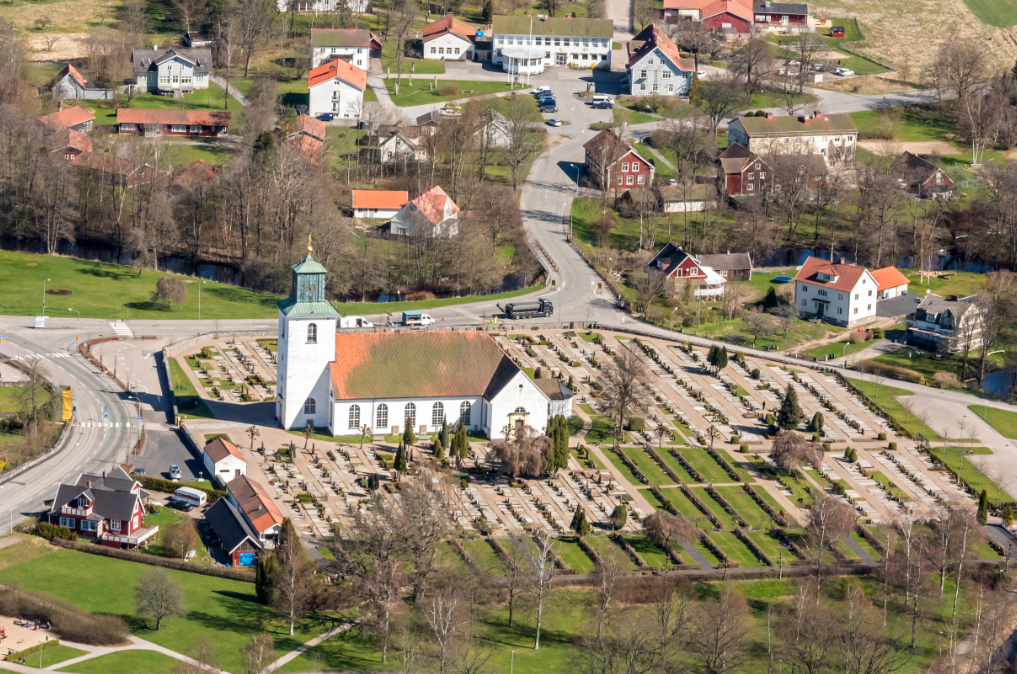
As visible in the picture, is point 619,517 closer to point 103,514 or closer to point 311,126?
point 103,514

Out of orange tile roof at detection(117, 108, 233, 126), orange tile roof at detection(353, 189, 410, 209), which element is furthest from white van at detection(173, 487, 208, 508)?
orange tile roof at detection(117, 108, 233, 126)

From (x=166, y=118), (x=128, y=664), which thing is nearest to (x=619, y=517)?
(x=128, y=664)

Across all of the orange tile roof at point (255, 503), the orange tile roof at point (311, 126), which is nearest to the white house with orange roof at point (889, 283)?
the orange tile roof at point (311, 126)

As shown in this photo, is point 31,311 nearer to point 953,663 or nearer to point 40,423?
point 40,423

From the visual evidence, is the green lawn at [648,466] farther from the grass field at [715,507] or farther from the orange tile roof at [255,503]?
the orange tile roof at [255,503]

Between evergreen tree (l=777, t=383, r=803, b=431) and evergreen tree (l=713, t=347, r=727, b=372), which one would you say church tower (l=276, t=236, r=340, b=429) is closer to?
evergreen tree (l=777, t=383, r=803, b=431)
